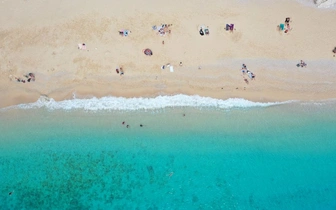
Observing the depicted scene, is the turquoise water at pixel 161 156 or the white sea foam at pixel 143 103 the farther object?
the white sea foam at pixel 143 103

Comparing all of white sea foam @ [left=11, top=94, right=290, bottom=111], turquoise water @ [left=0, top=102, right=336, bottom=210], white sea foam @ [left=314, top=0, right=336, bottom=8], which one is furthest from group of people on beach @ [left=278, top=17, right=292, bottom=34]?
white sea foam @ [left=11, top=94, right=290, bottom=111]

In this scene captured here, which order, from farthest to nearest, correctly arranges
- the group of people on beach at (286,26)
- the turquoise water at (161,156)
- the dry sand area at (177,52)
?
the dry sand area at (177,52) → the group of people on beach at (286,26) → the turquoise water at (161,156)

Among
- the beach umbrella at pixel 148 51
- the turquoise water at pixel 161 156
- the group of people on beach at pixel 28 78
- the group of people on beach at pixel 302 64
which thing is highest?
the beach umbrella at pixel 148 51

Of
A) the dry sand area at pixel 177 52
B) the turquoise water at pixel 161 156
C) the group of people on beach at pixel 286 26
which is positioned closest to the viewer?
the turquoise water at pixel 161 156

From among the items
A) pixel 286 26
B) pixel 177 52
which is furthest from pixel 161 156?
pixel 286 26

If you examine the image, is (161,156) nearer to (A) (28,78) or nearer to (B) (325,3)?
(A) (28,78)

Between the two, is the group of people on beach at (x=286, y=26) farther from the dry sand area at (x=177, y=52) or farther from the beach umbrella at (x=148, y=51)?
the beach umbrella at (x=148, y=51)

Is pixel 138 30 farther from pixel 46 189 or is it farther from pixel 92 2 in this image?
pixel 46 189

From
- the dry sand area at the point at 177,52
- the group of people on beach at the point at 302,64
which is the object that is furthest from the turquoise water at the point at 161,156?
the group of people on beach at the point at 302,64
